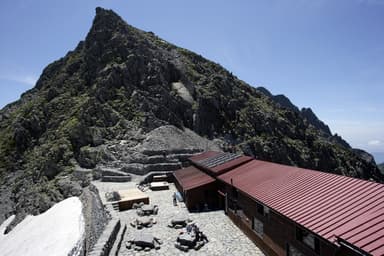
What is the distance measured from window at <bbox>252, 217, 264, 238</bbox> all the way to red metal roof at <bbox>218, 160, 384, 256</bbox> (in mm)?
1679

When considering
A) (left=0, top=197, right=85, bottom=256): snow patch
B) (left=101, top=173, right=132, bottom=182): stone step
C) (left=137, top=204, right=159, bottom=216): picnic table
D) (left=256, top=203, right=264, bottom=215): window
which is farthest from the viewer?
(left=101, top=173, right=132, bottom=182): stone step

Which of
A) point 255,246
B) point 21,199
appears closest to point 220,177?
point 255,246

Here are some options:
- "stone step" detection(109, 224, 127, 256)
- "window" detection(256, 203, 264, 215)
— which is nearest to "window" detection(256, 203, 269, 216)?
"window" detection(256, 203, 264, 215)

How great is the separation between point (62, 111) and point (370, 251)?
235 feet

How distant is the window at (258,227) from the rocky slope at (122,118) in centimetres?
3110

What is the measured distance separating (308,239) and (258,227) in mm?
5669

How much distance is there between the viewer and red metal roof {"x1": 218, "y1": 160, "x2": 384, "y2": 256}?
451 inches

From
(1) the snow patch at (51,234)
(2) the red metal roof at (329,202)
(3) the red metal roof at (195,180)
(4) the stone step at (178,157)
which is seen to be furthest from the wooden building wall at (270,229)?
(4) the stone step at (178,157)

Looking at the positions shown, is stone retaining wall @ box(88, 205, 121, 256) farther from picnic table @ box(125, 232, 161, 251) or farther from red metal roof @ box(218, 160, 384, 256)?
red metal roof @ box(218, 160, 384, 256)

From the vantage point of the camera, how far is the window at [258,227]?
19.1 m

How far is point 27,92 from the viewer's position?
375 feet

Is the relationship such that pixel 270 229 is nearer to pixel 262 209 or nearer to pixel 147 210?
pixel 262 209

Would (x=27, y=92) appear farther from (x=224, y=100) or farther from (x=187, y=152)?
(x=187, y=152)

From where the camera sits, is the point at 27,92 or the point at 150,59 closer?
the point at 150,59
